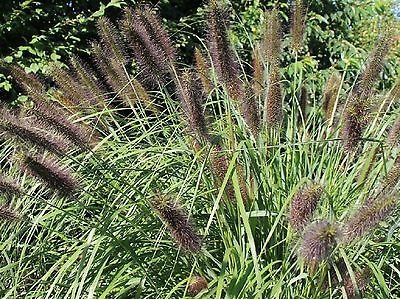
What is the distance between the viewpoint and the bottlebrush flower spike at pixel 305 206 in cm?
138

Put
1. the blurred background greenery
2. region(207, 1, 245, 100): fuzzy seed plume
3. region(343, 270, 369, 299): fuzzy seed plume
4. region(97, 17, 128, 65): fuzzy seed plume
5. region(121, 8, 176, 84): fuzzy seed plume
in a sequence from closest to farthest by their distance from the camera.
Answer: region(343, 270, 369, 299): fuzzy seed plume → region(207, 1, 245, 100): fuzzy seed plume → region(121, 8, 176, 84): fuzzy seed plume → region(97, 17, 128, 65): fuzzy seed plume → the blurred background greenery

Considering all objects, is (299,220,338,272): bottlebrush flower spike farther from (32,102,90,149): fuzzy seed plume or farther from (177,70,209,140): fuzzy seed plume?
(32,102,90,149): fuzzy seed plume

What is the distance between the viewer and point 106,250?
174 cm

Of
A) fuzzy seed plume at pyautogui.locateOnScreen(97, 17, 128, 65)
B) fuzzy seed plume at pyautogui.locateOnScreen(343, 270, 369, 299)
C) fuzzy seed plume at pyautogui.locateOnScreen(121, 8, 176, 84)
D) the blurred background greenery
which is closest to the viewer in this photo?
fuzzy seed plume at pyautogui.locateOnScreen(343, 270, 369, 299)

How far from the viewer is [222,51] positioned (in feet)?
6.21

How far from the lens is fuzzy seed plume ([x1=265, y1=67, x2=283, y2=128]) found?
1803 millimetres

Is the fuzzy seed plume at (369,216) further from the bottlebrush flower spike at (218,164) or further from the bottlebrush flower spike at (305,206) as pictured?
the bottlebrush flower spike at (218,164)

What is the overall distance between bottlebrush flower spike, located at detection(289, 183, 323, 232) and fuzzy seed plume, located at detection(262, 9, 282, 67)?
73 centimetres

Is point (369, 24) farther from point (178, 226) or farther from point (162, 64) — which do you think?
point (178, 226)

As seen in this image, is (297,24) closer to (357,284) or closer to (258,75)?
(258,75)

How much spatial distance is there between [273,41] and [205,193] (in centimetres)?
59

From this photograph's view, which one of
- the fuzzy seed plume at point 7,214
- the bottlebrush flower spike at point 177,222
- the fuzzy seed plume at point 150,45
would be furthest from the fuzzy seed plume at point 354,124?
the fuzzy seed plume at point 7,214

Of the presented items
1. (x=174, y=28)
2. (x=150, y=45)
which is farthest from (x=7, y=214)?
(x=174, y=28)

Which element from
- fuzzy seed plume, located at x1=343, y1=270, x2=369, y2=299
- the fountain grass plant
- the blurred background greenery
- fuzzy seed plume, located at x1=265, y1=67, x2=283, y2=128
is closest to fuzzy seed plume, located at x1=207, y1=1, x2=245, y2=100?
the fountain grass plant
